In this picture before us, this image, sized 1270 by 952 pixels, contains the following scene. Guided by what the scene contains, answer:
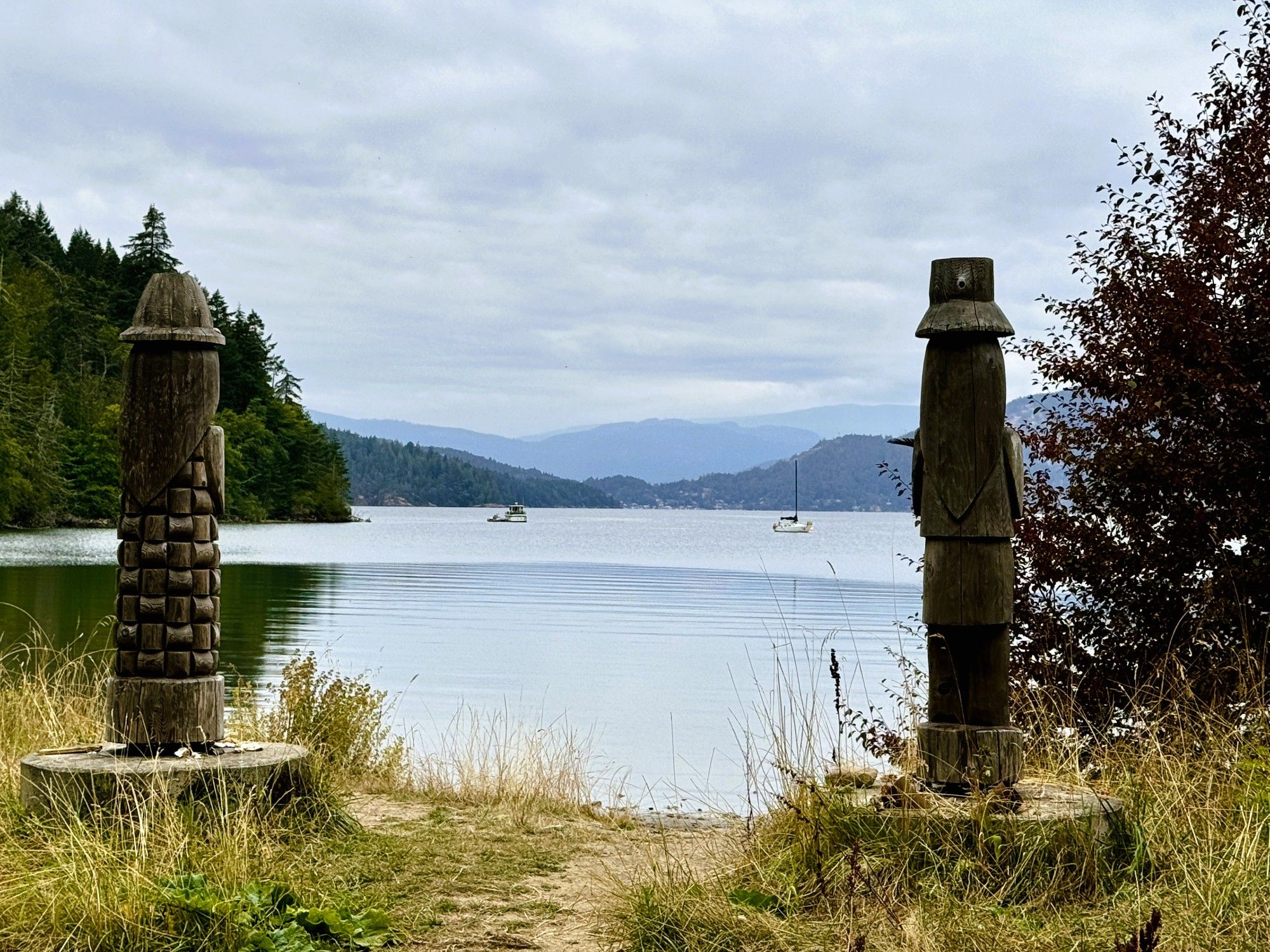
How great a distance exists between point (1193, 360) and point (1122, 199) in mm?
1509

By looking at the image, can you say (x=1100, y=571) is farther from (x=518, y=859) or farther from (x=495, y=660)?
(x=495, y=660)

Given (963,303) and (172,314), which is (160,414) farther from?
(963,303)

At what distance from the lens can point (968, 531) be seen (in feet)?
20.4

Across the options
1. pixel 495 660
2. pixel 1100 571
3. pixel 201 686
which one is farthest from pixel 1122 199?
pixel 495 660

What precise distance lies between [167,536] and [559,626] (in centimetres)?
2403

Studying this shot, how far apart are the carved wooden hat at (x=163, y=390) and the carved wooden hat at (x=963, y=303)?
3653 millimetres

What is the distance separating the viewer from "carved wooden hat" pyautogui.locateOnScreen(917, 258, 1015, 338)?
6.21m

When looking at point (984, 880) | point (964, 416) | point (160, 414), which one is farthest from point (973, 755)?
point (160, 414)

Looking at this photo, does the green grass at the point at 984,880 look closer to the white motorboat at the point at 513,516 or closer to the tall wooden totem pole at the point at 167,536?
the tall wooden totem pole at the point at 167,536

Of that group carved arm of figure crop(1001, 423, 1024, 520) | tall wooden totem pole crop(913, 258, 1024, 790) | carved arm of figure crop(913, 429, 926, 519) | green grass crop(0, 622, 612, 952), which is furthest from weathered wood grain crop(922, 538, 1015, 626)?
green grass crop(0, 622, 612, 952)

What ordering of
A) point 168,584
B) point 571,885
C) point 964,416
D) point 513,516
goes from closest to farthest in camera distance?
point 964,416 → point 168,584 → point 571,885 → point 513,516

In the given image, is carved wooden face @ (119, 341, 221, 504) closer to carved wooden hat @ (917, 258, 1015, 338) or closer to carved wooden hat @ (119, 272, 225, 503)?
carved wooden hat @ (119, 272, 225, 503)

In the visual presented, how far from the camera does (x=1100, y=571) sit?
928cm

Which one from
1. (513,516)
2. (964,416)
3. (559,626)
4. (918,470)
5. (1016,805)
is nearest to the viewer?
(1016,805)
